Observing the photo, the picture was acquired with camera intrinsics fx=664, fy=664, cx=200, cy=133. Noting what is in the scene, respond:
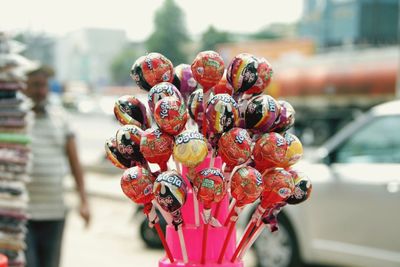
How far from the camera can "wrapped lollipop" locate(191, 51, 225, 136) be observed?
1817 millimetres

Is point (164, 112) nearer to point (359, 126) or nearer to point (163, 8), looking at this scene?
point (359, 126)

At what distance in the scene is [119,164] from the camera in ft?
6.09

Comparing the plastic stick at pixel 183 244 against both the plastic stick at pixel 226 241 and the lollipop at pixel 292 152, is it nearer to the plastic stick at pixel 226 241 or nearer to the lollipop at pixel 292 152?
the plastic stick at pixel 226 241

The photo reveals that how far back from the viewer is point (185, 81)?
193 centimetres

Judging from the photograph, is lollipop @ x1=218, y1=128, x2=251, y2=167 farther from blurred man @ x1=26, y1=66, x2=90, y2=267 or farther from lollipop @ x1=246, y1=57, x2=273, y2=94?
blurred man @ x1=26, y1=66, x2=90, y2=267

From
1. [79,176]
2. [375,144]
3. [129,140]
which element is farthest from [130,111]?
[375,144]

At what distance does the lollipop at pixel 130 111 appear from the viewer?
6.07 feet

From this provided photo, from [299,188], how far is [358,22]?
50900mm

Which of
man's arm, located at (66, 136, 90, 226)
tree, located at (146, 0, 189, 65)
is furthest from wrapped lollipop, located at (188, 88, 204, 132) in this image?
tree, located at (146, 0, 189, 65)

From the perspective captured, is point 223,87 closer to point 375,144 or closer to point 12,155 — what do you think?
point 12,155

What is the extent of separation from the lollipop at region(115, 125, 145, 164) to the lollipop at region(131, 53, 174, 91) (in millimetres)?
151

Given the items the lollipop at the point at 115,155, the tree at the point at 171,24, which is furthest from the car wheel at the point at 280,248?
the tree at the point at 171,24

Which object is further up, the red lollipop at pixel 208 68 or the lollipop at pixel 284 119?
the red lollipop at pixel 208 68

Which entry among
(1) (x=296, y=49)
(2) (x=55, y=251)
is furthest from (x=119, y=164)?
(1) (x=296, y=49)
